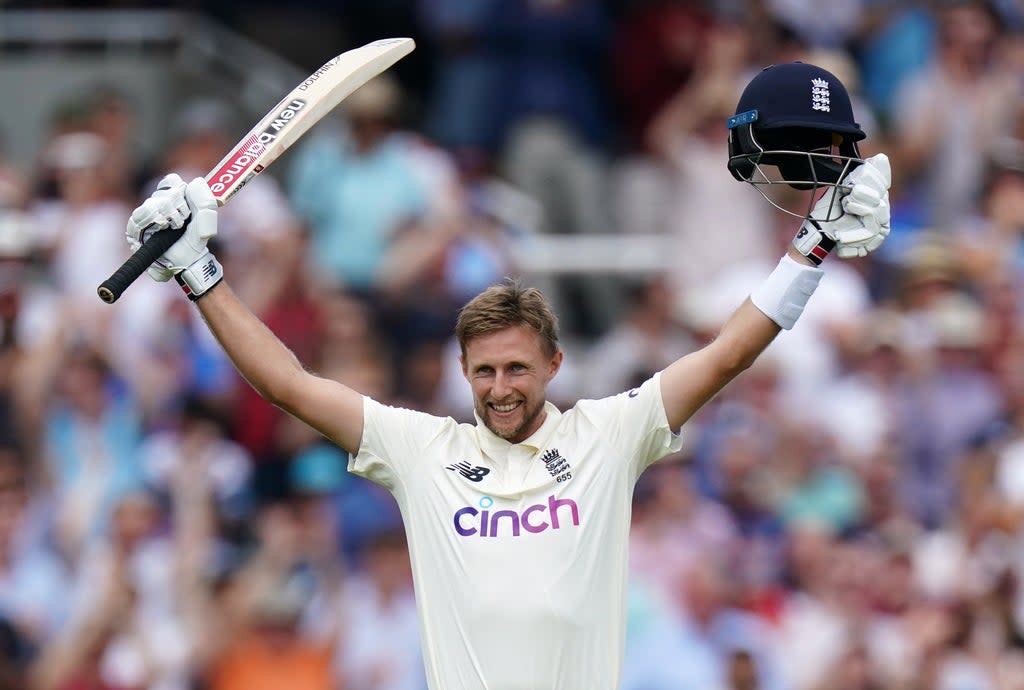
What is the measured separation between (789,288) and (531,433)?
0.95 m

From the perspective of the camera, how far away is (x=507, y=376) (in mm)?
6785

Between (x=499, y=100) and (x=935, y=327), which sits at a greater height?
(x=499, y=100)

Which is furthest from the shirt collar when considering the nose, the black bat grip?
the black bat grip


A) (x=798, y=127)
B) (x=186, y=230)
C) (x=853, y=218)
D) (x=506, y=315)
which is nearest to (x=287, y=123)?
(x=186, y=230)

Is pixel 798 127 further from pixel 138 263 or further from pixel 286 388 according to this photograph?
pixel 138 263

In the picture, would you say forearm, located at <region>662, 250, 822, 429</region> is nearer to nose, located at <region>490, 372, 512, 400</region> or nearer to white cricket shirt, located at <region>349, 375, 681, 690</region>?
white cricket shirt, located at <region>349, 375, 681, 690</region>

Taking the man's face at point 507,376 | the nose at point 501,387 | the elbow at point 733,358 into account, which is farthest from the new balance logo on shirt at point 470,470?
the elbow at point 733,358

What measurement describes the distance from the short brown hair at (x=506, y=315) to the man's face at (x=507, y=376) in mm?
23

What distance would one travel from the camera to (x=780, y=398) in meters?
12.2

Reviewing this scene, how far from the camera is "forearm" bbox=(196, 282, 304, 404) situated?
6.82m

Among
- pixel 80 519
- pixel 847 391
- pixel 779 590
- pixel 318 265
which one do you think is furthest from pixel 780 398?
pixel 80 519

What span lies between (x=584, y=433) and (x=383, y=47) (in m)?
1.61

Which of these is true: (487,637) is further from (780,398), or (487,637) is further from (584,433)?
(780,398)

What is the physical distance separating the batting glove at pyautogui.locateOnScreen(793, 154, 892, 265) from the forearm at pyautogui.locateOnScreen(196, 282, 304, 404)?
5.58ft
